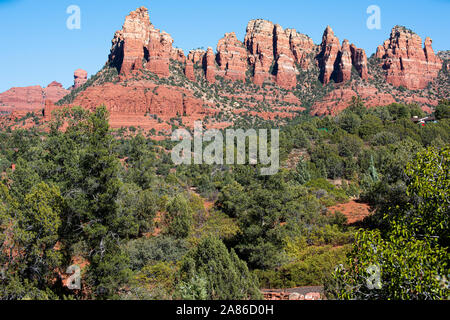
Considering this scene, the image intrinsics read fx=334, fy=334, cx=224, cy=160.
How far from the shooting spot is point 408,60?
116750 mm

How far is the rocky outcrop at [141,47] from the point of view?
319 ft

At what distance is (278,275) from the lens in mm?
17281

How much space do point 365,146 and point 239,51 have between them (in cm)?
8493

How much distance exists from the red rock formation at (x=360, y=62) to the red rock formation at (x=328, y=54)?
281 inches

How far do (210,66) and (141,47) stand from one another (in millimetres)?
25263

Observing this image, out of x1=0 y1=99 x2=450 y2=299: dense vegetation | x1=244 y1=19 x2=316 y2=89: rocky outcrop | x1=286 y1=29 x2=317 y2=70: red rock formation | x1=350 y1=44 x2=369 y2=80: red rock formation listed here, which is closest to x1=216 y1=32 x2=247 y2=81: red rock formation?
x1=244 y1=19 x2=316 y2=89: rocky outcrop

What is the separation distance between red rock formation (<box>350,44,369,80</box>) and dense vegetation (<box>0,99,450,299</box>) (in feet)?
301

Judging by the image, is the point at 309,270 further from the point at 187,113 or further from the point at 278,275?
the point at 187,113

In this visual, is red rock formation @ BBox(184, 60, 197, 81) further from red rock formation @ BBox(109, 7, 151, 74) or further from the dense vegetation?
the dense vegetation

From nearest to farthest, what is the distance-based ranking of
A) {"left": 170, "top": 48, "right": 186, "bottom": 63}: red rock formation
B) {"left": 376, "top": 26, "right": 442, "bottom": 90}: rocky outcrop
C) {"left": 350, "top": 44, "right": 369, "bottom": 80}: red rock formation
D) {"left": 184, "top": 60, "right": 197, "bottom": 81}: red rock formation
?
{"left": 184, "top": 60, "right": 197, "bottom": 81}: red rock formation
{"left": 170, "top": 48, "right": 186, "bottom": 63}: red rock formation
{"left": 350, "top": 44, "right": 369, "bottom": 80}: red rock formation
{"left": 376, "top": 26, "right": 442, "bottom": 90}: rocky outcrop

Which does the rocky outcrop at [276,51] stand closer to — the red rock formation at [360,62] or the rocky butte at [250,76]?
the rocky butte at [250,76]

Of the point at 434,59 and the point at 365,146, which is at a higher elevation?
the point at 434,59

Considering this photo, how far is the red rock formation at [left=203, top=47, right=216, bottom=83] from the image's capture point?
114 meters
